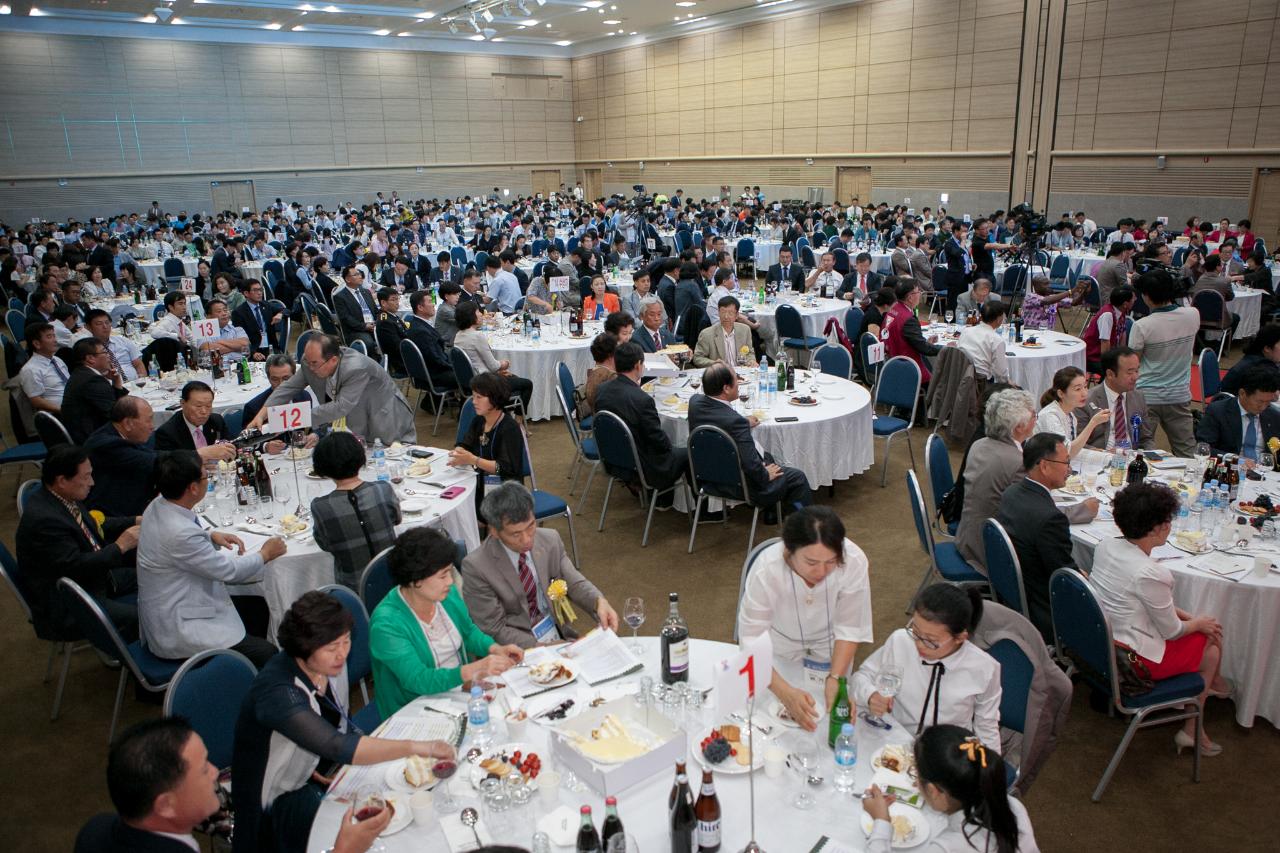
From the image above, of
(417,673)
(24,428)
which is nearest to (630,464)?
(417,673)

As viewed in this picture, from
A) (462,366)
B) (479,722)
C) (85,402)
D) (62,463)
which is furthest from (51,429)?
(479,722)

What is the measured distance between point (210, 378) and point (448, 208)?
19.7m

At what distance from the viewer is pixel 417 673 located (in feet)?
10.5

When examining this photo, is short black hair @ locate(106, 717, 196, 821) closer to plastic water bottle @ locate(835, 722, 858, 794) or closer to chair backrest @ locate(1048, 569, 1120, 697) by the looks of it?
plastic water bottle @ locate(835, 722, 858, 794)

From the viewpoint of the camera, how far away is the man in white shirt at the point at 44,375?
7.68 meters

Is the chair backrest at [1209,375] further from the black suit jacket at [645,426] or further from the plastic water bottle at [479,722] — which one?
the plastic water bottle at [479,722]

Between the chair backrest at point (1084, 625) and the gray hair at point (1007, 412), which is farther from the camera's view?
the gray hair at point (1007, 412)

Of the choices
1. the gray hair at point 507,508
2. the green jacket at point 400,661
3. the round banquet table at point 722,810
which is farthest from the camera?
the gray hair at point 507,508

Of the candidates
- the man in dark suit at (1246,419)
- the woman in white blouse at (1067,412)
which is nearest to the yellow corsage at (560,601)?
the woman in white blouse at (1067,412)

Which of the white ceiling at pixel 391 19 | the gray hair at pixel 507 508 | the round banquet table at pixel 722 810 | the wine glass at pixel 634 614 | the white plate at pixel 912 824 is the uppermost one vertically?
the white ceiling at pixel 391 19

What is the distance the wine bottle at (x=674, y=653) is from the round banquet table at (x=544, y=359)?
6.53 metres

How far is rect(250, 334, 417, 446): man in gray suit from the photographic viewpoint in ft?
20.6

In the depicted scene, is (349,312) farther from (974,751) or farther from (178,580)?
(974,751)

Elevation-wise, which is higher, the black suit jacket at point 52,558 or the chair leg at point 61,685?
Result: the black suit jacket at point 52,558
